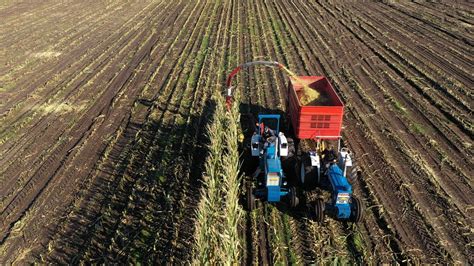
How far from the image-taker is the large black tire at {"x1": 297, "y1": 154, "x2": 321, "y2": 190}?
31.3ft

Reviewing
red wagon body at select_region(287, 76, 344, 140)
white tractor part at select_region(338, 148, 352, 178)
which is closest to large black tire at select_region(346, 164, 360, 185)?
white tractor part at select_region(338, 148, 352, 178)

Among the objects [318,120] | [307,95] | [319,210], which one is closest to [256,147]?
[318,120]

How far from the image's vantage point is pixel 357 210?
343 inches

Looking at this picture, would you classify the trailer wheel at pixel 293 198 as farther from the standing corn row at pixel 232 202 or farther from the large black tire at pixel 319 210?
the standing corn row at pixel 232 202

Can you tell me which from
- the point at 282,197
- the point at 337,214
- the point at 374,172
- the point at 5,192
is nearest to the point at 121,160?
the point at 5,192

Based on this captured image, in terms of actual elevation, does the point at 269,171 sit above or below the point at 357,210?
above

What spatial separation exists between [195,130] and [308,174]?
503cm

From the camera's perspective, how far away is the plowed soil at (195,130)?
8828mm

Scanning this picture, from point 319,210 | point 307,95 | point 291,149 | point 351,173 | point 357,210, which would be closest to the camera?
point 357,210

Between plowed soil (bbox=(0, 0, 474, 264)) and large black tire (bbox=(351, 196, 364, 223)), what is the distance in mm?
326

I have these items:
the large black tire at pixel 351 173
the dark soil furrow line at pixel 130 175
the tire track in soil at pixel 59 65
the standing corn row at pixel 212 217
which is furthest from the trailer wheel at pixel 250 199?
the tire track in soil at pixel 59 65

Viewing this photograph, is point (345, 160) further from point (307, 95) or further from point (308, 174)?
point (307, 95)

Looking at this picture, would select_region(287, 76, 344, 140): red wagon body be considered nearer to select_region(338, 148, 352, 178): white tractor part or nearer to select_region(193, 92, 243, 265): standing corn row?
select_region(338, 148, 352, 178): white tractor part

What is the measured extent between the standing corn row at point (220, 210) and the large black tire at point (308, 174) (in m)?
1.70
